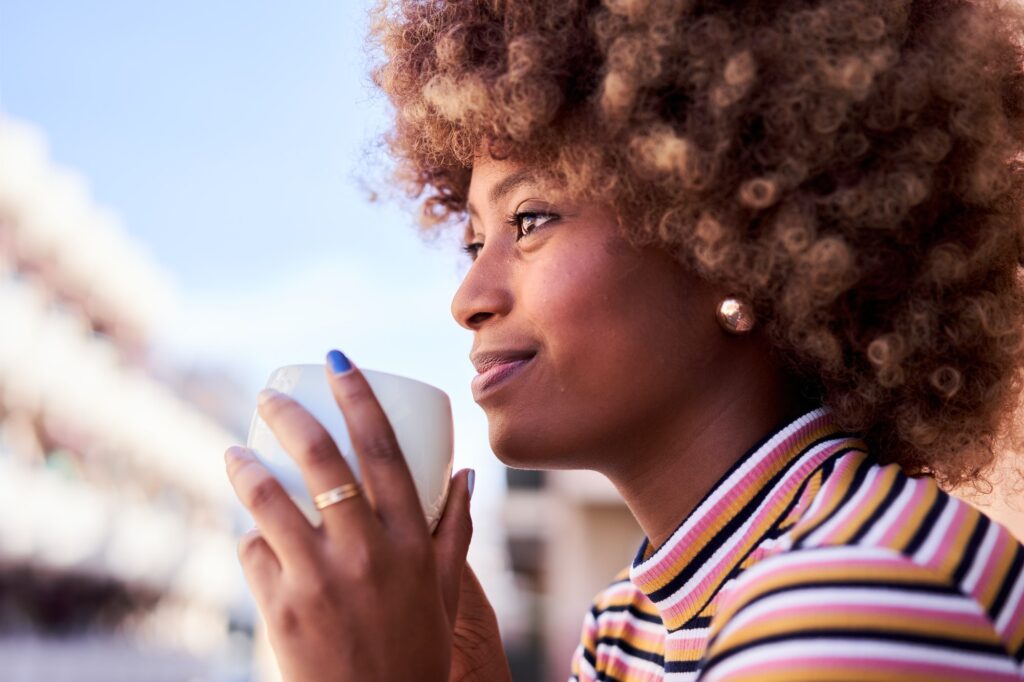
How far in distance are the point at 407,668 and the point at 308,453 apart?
0.27 metres

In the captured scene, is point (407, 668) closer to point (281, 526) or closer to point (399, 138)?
point (281, 526)

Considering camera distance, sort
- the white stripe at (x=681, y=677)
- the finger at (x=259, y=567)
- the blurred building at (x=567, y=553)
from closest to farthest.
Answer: the finger at (x=259, y=567), the white stripe at (x=681, y=677), the blurred building at (x=567, y=553)

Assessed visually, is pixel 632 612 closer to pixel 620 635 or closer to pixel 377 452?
pixel 620 635

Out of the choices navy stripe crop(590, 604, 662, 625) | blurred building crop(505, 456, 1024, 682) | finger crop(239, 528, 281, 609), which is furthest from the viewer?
blurred building crop(505, 456, 1024, 682)

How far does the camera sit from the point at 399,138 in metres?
2.00

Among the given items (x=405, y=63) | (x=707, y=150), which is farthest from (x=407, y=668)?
(x=405, y=63)

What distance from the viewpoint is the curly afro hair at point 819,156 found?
140 cm

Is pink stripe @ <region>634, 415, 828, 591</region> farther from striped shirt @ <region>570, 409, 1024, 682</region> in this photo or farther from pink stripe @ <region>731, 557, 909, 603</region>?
pink stripe @ <region>731, 557, 909, 603</region>

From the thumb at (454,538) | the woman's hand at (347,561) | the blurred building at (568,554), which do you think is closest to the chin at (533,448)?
the thumb at (454,538)

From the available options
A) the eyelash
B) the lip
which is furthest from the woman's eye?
the lip

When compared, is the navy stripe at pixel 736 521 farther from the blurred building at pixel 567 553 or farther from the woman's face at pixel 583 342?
the blurred building at pixel 567 553

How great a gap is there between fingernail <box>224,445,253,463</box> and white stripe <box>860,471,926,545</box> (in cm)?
73

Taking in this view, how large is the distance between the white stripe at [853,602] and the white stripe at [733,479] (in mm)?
397

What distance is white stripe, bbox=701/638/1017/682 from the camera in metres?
0.99
